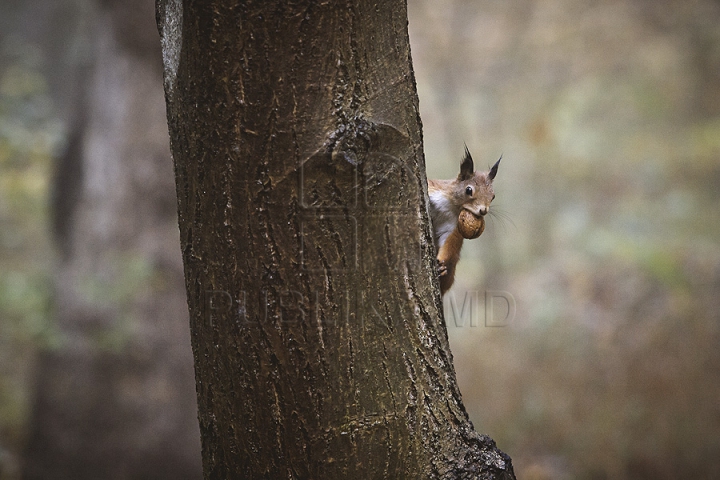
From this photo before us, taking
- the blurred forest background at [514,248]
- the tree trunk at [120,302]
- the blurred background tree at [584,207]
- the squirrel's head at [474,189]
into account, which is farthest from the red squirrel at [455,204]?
the blurred background tree at [584,207]

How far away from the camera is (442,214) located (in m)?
1.69

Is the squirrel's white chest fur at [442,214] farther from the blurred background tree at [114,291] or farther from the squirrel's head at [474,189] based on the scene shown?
the blurred background tree at [114,291]

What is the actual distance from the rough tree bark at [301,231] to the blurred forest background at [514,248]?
2733 mm

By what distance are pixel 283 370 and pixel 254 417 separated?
104 millimetres

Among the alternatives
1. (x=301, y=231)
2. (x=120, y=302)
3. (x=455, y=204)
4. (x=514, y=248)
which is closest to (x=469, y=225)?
(x=455, y=204)

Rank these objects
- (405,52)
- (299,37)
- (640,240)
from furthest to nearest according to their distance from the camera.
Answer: (640,240) → (405,52) → (299,37)

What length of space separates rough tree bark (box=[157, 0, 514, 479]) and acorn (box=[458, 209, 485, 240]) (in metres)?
0.50

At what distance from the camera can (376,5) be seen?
976 millimetres

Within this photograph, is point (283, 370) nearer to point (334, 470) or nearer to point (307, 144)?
point (334, 470)

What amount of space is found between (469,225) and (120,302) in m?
2.70

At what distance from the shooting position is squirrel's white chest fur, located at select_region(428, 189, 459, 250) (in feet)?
5.49

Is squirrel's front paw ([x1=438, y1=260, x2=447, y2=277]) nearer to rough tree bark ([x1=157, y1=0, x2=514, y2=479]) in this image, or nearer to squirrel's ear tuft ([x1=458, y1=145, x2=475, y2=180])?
squirrel's ear tuft ([x1=458, y1=145, x2=475, y2=180])

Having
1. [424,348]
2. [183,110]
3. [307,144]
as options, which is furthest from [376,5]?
[424,348]

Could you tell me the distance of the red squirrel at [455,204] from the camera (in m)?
1.60
